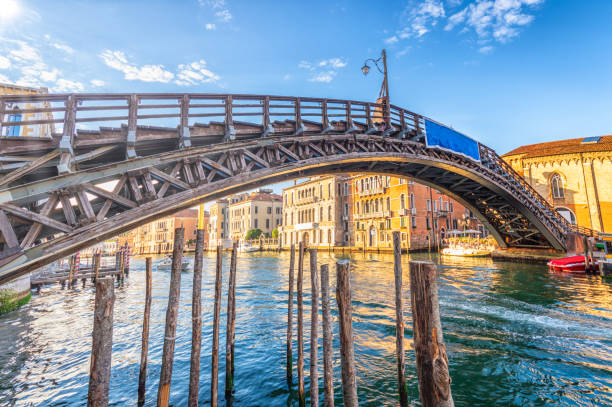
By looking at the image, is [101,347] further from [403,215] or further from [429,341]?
[403,215]

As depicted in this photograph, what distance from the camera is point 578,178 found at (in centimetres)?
2688

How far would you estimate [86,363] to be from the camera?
6426 mm

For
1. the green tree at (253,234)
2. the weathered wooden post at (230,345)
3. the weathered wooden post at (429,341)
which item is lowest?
the weathered wooden post at (230,345)

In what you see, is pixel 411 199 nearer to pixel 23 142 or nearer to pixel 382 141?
pixel 382 141

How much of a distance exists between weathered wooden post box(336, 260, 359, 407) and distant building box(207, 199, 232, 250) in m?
64.6

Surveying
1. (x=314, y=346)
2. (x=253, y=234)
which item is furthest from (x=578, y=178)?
(x=253, y=234)

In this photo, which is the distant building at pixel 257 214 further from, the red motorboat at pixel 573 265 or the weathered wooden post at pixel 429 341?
the weathered wooden post at pixel 429 341

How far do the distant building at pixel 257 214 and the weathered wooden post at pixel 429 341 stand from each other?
185ft

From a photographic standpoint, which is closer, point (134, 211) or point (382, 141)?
point (134, 211)

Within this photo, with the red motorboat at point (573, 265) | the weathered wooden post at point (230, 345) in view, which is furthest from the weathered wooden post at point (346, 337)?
the red motorboat at point (573, 265)

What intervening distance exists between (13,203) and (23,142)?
52.1 inches

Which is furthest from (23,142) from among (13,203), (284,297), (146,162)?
(284,297)

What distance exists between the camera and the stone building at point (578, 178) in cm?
2591

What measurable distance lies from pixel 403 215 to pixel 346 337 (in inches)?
1222
